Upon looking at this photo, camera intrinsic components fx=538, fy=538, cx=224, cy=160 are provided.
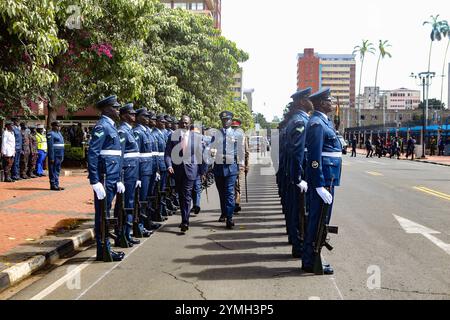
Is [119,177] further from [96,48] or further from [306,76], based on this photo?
[306,76]

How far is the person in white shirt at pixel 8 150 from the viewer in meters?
17.2

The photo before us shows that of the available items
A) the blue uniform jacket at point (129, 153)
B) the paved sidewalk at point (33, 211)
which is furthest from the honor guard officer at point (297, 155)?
the paved sidewalk at point (33, 211)

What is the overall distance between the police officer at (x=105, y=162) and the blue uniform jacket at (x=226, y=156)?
2872 mm

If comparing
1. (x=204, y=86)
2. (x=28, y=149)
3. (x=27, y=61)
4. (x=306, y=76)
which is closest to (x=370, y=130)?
(x=204, y=86)

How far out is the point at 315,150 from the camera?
6223 mm

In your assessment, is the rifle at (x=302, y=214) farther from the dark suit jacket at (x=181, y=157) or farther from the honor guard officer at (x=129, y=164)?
the dark suit jacket at (x=181, y=157)

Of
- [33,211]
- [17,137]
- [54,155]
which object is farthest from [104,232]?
[17,137]

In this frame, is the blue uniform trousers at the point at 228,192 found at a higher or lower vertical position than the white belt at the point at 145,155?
lower

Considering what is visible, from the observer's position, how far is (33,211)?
10945mm

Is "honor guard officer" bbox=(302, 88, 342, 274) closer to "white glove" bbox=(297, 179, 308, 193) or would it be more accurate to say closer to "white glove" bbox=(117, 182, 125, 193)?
"white glove" bbox=(297, 179, 308, 193)

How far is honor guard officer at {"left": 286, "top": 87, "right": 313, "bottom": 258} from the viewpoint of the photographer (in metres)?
7.22

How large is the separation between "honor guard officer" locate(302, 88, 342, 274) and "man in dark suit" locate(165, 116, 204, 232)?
340 cm

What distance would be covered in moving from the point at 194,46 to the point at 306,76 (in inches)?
6213

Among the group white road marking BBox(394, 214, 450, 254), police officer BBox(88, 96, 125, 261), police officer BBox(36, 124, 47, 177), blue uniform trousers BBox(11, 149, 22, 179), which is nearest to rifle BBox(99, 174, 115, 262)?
police officer BBox(88, 96, 125, 261)
